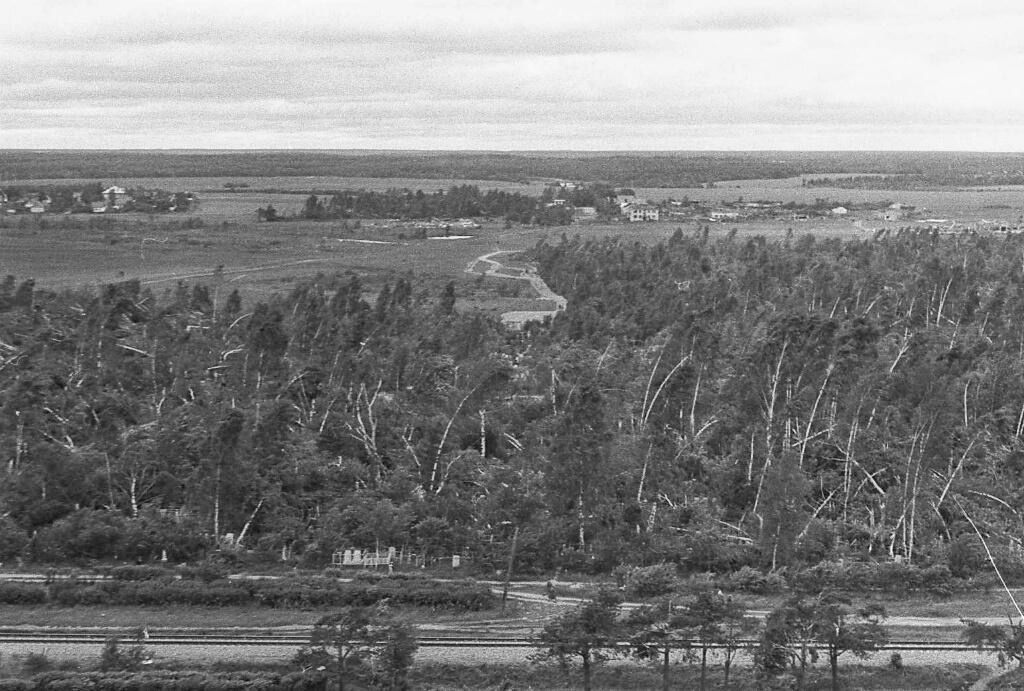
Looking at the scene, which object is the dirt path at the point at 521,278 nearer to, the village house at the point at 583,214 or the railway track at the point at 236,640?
the railway track at the point at 236,640

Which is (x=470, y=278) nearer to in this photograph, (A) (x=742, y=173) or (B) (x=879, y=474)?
(B) (x=879, y=474)

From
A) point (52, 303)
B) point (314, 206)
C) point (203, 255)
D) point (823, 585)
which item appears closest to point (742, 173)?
point (314, 206)

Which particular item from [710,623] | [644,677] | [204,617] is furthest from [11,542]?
[710,623]

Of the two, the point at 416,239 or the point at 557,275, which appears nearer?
the point at 557,275

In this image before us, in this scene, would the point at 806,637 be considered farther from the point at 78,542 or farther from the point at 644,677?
the point at 78,542

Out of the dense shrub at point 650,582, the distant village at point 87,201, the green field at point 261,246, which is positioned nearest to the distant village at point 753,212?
the green field at point 261,246
